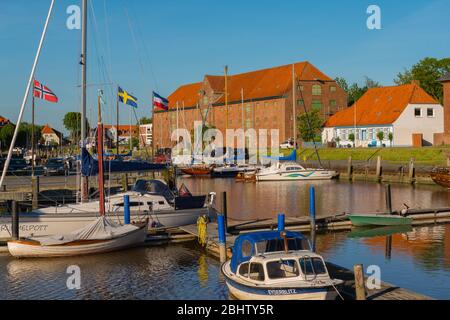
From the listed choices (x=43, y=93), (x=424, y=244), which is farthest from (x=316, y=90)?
(x=424, y=244)

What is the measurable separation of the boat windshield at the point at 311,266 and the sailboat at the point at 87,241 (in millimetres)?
12084

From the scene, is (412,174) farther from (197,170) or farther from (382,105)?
(382,105)

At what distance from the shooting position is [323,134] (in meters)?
107

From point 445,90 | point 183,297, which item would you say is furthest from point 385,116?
point 183,297

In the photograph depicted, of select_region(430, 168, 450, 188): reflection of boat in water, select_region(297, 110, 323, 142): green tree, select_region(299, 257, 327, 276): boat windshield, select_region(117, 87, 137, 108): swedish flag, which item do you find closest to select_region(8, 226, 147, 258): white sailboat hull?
select_region(299, 257, 327, 276): boat windshield

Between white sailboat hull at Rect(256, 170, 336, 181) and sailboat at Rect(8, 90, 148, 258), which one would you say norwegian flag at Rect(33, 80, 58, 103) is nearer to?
sailboat at Rect(8, 90, 148, 258)

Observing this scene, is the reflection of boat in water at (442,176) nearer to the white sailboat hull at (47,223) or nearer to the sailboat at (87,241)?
the white sailboat hull at (47,223)

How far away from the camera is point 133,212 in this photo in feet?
107

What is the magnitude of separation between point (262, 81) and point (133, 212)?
93883mm

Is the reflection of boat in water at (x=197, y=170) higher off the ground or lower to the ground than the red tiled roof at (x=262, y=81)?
lower

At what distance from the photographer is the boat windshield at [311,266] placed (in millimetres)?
19016

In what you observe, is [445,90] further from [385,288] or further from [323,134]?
[385,288]

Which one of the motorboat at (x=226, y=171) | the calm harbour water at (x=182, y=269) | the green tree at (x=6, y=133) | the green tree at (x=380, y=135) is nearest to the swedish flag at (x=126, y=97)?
the calm harbour water at (x=182, y=269)
